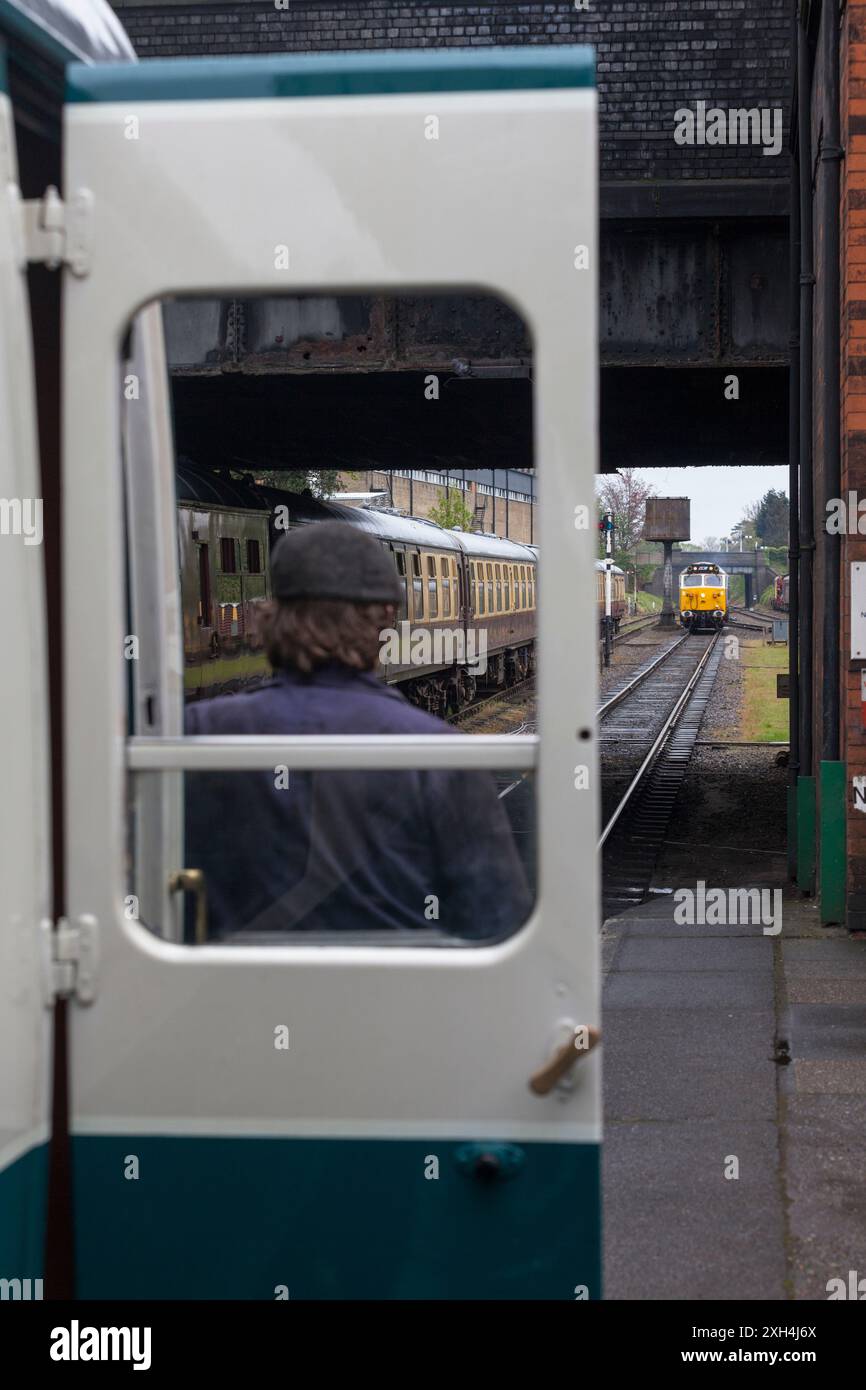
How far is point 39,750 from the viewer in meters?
2.07

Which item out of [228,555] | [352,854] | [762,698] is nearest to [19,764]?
[352,854]

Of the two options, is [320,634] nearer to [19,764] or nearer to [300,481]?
[19,764]

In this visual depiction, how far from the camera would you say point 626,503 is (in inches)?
3595

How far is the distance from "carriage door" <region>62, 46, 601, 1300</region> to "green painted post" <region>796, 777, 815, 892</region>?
845cm

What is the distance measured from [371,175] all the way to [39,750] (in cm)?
89

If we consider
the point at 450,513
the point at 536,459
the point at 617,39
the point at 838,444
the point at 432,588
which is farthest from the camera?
the point at 450,513

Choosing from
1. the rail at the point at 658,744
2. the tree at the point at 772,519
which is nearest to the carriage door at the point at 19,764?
the rail at the point at 658,744

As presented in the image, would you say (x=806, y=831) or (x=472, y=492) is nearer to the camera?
(x=806, y=831)

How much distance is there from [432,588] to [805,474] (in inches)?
558

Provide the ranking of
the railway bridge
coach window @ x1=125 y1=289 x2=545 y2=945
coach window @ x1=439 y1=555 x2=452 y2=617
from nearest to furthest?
coach window @ x1=125 y1=289 x2=545 y2=945 < the railway bridge < coach window @ x1=439 y1=555 x2=452 y2=617

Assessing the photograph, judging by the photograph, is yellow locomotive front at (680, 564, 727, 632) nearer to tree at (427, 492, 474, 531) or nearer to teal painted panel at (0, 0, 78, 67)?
tree at (427, 492, 474, 531)

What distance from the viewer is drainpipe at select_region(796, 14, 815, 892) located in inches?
404

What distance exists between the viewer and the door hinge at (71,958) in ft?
6.71

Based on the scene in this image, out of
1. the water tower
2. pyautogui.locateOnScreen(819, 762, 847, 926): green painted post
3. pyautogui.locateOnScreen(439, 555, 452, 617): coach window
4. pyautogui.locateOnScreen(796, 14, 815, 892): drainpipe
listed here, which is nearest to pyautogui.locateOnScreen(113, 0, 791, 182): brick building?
pyautogui.locateOnScreen(796, 14, 815, 892): drainpipe
